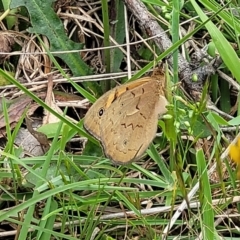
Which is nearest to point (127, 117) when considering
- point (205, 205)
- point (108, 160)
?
point (108, 160)

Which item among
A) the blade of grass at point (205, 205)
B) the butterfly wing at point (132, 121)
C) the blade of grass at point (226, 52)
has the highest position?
the blade of grass at point (226, 52)

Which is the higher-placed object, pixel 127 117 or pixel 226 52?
pixel 226 52

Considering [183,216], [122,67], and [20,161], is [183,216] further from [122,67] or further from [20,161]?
[122,67]

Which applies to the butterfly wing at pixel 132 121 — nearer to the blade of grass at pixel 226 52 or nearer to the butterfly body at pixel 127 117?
the butterfly body at pixel 127 117

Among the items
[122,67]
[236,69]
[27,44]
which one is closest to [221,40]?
[236,69]

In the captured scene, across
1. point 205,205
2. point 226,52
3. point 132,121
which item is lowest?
point 205,205

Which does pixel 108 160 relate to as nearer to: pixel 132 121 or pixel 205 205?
pixel 132 121

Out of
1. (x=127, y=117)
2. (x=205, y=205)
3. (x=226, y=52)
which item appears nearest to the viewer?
(x=205, y=205)

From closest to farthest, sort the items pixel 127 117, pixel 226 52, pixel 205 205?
pixel 205 205 → pixel 127 117 → pixel 226 52

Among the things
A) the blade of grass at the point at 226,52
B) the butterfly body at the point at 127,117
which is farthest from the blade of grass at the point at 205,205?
the blade of grass at the point at 226,52
